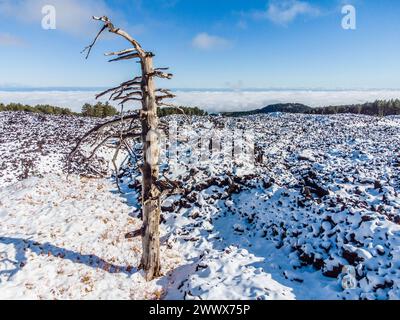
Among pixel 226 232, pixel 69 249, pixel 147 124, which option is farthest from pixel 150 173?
pixel 226 232

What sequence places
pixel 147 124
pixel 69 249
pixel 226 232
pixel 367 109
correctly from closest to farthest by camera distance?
pixel 147 124 < pixel 69 249 < pixel 226 232 < pixel 367 109

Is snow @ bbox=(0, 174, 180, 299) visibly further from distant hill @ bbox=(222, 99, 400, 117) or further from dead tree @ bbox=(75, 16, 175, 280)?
distant hill @ bbox=(222, 99, 400, 117)

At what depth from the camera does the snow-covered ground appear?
8086 mm

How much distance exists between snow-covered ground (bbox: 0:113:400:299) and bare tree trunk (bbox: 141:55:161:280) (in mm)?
729

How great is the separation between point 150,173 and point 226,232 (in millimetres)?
5565

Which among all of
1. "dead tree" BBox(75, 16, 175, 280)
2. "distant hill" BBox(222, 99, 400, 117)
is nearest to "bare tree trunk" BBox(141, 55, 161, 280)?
"dead tree" BBox(75, 16, 175, 280)

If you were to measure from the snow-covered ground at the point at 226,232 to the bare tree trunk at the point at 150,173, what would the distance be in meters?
0.73

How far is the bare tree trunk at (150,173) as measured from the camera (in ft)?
25.3

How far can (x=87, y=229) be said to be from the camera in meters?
12.1

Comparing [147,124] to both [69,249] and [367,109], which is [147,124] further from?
[367,109]

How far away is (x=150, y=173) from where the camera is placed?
8.14 m

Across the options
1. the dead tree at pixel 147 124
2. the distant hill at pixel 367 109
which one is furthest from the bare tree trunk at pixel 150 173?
the distant hill at pixel 367 109
